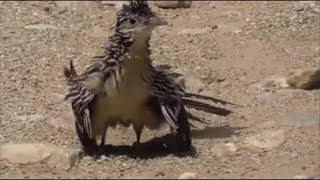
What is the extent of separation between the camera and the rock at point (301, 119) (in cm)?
598

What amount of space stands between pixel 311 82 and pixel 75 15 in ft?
9.29

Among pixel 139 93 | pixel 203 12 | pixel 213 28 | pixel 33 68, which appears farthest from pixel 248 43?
pixel 139 93

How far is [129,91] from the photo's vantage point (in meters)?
5.52

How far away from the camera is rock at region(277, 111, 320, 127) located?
5.98 metres

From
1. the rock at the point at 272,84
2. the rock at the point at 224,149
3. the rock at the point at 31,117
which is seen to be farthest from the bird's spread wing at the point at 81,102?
the rock at the point at 272,84

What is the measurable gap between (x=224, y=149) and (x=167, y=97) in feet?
Result: 1.59

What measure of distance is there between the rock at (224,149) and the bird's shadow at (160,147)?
130 millimetres

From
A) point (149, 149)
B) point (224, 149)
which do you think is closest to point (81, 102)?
point (149, 149)

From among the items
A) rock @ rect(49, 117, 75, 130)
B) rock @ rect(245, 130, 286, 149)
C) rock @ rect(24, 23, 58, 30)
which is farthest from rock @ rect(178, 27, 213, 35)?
rock @ rect(245, 130, 286, 149)

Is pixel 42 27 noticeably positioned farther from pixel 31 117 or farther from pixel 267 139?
pixel 267 139

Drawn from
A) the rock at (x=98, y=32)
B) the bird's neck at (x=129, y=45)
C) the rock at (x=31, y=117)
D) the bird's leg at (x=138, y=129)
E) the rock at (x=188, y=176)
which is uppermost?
the bird's neck at (x=129, y=45)

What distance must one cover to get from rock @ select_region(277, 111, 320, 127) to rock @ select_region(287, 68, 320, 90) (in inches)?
19.3

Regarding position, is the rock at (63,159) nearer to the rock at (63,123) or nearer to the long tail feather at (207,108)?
the rock at (63,123)

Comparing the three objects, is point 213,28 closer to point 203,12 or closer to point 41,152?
point 203,12
